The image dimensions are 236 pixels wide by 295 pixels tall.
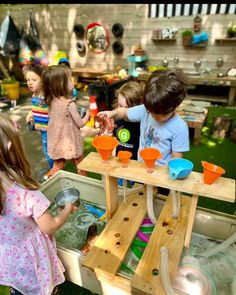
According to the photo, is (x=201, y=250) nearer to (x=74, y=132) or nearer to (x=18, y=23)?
(x=74, y=132)

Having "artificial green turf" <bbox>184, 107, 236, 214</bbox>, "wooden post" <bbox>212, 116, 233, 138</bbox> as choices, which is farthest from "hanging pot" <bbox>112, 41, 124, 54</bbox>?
"wooden post" <bbox>212, 116, 233, 138</bbox>

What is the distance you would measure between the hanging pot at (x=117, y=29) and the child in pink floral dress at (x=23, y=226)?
5240mm

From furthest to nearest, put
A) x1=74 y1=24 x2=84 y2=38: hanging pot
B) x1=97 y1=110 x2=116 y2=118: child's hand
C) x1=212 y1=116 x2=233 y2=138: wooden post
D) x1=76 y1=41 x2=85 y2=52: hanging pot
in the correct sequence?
x1=76 y1=41 x2=85 y2=52: hanging pot, x1=74 y1=24 x2=84 y2=38: hanging pot, x1=212 y1=116 x2=233 y2=138: wooden post, x1=97 y1=110 x2=116 y2=118: child's hand

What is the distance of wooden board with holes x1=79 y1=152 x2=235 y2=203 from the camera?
800 millimetres

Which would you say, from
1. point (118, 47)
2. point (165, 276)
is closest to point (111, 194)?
point (165, 276)

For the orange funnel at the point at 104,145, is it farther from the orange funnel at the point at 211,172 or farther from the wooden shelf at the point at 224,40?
the wooden shelf at the point at 224,40

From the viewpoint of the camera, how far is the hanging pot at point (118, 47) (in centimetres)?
554

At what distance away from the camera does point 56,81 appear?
1.76m

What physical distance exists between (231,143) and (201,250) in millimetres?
2393

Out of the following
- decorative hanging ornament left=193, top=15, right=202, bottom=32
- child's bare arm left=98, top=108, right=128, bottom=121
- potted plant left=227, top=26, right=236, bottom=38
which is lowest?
child's bare arm left=98, top=108, right=128, bottom=121

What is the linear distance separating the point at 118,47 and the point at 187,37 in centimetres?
160

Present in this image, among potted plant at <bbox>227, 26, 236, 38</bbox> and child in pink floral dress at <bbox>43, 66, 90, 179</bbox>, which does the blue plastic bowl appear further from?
potted plant at <bbox>227, 26, 236, 38</bbox>

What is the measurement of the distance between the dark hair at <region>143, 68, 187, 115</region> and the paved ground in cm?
Result: 176

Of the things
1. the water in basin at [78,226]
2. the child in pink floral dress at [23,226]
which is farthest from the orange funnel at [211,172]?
the water in basin at [78,226]
